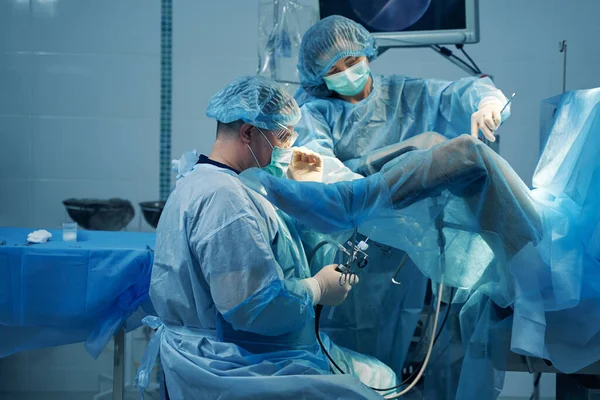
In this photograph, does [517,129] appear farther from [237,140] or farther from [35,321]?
[35,321]

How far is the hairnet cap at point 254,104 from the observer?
1680 mm

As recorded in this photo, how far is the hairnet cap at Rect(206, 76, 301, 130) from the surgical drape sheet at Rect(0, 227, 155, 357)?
72cm

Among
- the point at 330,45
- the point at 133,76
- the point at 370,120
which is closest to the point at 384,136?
the point at 370,120

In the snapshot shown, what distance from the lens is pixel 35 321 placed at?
2.16 metres

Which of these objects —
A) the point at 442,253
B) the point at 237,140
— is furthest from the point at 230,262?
the point at 442,253

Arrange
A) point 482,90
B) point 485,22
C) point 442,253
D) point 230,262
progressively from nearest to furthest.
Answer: point 230,262 < point 442,253 < point 482,90 < point 485,22

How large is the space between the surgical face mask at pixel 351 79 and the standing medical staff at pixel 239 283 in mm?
549

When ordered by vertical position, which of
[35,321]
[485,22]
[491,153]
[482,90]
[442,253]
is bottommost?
[35,321]

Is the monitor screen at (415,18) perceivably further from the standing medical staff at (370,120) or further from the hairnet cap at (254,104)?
the hairnet cap at (254,104)

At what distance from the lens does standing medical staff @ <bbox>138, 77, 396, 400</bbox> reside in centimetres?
150

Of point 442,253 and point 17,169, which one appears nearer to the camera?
point 442,253

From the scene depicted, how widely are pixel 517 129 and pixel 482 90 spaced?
59.2 inches

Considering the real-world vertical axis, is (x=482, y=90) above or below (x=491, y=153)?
above

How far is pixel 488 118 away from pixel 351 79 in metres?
0.52
